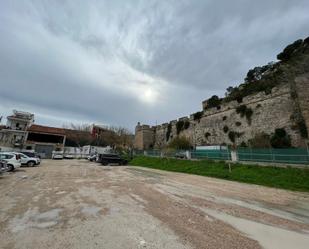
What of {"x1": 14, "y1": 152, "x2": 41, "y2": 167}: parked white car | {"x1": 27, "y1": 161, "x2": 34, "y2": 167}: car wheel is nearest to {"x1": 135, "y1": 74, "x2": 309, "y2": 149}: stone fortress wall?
{"x1": 14, "y1": 152, "x2": 41, "y2": 167}: parked white car

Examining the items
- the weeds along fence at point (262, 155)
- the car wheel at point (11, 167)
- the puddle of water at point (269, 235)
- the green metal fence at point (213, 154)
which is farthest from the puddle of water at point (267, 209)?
the car wheel at point (11, 167)

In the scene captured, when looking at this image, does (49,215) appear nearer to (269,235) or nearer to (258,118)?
(269,235)

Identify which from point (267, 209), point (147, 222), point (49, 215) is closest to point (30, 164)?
point (49, 215)

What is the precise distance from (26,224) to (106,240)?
2257mm

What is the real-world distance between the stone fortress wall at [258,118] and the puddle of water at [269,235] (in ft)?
56.9

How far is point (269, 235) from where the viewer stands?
177 inches

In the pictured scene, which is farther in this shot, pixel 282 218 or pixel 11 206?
pixel 11 206

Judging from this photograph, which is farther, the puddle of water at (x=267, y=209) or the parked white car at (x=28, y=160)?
the parked white car at (x=28, y=160)

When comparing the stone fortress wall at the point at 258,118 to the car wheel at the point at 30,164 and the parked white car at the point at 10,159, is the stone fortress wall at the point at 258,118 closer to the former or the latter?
the car wheel at the point at 30,164

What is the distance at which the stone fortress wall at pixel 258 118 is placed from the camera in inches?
781

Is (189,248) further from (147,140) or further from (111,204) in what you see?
(147,140)

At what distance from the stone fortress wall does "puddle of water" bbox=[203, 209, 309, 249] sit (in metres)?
17.3

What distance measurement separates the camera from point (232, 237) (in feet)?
14.0

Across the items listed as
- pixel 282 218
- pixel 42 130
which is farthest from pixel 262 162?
pixel 42 130
